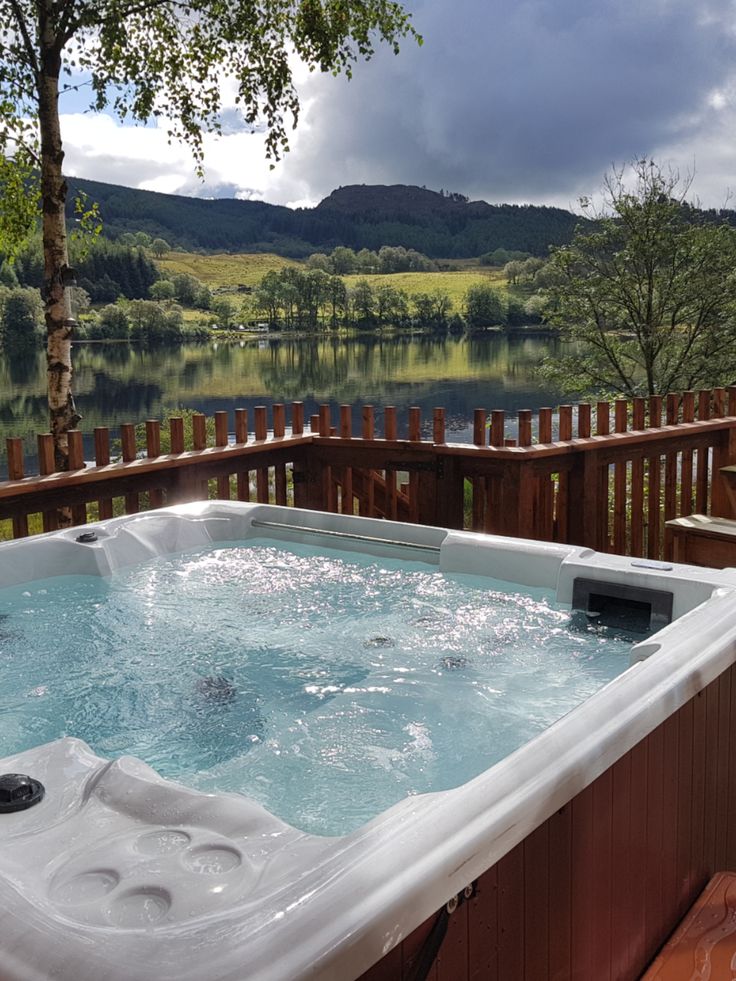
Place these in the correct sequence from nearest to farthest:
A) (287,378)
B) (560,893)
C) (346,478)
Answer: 1. (560,893)
2. (346,478)
3. (287,378)

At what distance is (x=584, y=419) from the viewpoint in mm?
3656

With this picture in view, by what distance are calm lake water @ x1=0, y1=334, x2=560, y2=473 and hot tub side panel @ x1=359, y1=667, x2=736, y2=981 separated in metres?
24.8

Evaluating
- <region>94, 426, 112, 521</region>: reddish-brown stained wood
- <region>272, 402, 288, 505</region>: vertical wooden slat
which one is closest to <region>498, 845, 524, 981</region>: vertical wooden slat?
<region>94, 426, 112, 521</region>: reddish-brown stained wood

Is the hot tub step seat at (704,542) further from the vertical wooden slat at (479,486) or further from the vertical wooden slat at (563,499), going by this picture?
the vertical wooden slat at (479,486)

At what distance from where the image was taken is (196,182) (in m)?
5.51

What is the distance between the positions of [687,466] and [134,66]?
3.68 m

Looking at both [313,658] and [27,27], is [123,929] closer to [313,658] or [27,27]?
[313,658]

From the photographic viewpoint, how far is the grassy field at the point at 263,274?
47.2 metres

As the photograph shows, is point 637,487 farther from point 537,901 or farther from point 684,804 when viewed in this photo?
point 537,901

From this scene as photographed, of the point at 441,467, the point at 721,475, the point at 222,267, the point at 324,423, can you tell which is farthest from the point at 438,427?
the point at 222,267

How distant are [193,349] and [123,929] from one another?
141 ft

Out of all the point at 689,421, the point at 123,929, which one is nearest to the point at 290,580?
the point at 123,929

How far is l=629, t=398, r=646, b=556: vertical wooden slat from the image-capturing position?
3.85 meters

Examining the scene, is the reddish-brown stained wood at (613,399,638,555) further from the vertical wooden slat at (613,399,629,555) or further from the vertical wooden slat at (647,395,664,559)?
the vertical wooden slat at (647,395,664,559)
